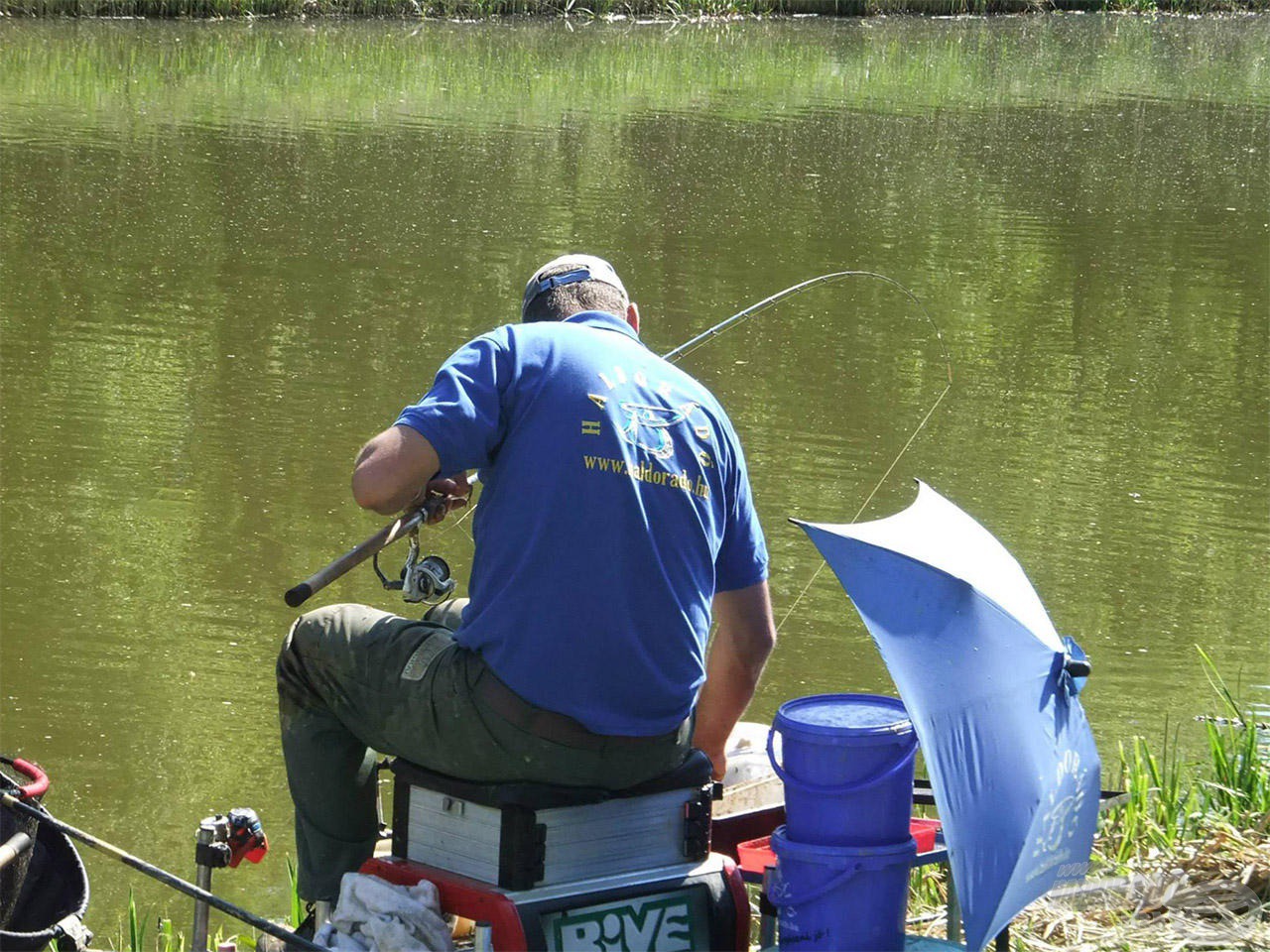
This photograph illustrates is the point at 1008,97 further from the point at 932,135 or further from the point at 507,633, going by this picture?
the point at 507,633

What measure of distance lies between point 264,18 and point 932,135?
9.75m

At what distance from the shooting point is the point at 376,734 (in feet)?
7.63

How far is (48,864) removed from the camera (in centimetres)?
279

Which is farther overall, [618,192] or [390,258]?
[618,192]

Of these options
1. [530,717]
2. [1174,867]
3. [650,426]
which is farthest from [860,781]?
[1174,867]

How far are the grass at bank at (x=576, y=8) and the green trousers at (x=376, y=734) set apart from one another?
19196 millimetres

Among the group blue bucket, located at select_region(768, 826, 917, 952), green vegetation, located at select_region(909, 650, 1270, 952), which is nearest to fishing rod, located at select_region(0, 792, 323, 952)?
blue bucket, located at select_region(768, 826, 917, 952)

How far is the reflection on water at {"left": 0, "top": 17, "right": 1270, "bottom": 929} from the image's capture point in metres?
4.73

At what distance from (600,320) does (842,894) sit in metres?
0.85

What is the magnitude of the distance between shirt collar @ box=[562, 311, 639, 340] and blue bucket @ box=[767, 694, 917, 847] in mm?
594

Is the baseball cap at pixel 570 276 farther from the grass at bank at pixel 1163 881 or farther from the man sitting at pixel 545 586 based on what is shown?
the grass at bank at pixel 1163 881

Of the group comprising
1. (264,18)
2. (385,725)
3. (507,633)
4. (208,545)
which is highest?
(264,18)

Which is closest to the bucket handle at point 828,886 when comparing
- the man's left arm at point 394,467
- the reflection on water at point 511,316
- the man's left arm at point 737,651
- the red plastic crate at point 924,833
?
the red plastic crate at point 924,833

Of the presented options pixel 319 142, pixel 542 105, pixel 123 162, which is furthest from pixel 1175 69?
pixel 123 162
